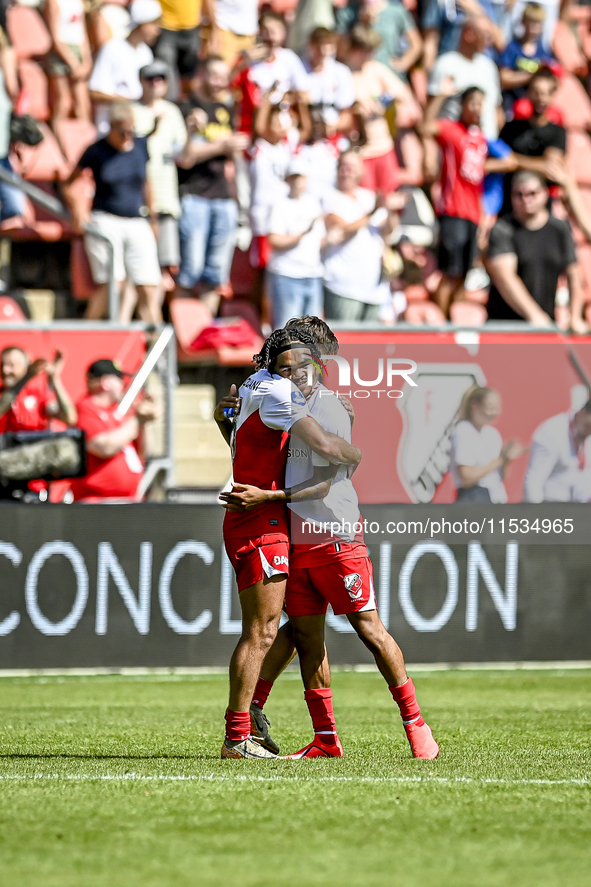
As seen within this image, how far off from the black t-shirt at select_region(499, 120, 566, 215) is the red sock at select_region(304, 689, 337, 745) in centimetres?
888

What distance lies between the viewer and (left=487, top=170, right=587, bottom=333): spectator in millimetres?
13133

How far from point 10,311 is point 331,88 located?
13.7ft

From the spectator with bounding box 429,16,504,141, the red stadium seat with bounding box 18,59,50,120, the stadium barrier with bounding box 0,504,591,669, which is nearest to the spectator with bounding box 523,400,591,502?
the stadium barrier with bounding box 0,504,591,669

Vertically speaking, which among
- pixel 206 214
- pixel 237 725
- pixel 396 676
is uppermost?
pixel 206 214

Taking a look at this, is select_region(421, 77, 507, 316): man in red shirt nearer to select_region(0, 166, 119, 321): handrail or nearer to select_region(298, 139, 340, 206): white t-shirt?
select_region(298, 139, 340, 206): white t-shirt

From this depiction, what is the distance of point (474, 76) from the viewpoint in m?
15.1

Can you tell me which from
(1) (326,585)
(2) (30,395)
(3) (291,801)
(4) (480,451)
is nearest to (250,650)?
(1) (326,585)

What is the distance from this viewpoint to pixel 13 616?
10055 millimetres

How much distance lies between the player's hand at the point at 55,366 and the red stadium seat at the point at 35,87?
3.73m

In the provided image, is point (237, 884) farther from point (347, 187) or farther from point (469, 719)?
point (347, 187)

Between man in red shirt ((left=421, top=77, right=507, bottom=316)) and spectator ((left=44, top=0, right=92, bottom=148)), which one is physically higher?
spectator ((left=44, top=0, right=92, bottom=148))

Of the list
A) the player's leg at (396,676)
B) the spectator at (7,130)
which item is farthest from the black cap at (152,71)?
the player's leg at (396,676)

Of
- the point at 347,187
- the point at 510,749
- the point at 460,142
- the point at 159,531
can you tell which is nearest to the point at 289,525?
the point at 510,749

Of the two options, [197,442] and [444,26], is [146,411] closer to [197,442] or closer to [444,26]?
[197,442]
